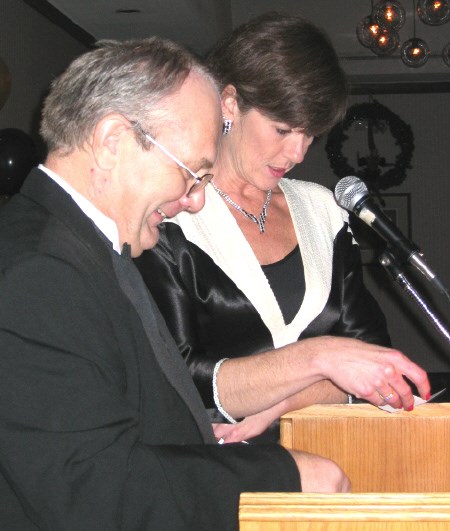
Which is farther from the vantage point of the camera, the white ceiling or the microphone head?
the white ceiling

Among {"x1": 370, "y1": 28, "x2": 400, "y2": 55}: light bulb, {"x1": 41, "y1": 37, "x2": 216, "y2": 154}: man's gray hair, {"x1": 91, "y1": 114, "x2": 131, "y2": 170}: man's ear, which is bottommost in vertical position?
{"x1": 370, "y1": 28, "x2": 400, "y2": 55}: light bulb

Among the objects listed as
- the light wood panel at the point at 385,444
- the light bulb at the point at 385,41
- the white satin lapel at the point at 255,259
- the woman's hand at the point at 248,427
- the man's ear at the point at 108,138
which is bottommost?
the light bulb at the point at 385,41

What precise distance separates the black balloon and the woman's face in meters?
1.97

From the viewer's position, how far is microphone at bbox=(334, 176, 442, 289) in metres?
1.55

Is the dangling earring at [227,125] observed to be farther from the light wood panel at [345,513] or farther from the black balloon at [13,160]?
the black balloon at [13,160]

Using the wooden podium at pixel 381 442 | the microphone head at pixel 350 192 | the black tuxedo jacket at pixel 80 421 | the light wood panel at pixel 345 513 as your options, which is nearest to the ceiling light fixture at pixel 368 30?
the microphone head at pixel 350 192

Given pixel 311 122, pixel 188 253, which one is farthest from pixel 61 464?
pixel 311 122

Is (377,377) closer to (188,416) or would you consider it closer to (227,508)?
(188,416)

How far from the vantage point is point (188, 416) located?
4.41ft

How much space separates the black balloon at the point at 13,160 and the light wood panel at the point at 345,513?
Result: 3.06 metres

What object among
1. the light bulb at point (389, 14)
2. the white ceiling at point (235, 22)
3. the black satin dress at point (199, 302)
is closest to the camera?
the black satin dress at point (199, 302)

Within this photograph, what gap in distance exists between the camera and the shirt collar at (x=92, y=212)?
1.27 metres

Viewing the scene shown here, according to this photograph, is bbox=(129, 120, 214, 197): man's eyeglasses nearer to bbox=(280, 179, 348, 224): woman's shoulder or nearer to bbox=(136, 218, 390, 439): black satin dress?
bbox=(136, 218, 390, 439): black satin dress

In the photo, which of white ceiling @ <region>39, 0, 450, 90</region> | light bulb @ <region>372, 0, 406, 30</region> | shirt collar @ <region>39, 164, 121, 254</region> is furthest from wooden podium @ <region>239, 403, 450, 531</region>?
light bulb @ <region>372, 0, 406, 30</region>
